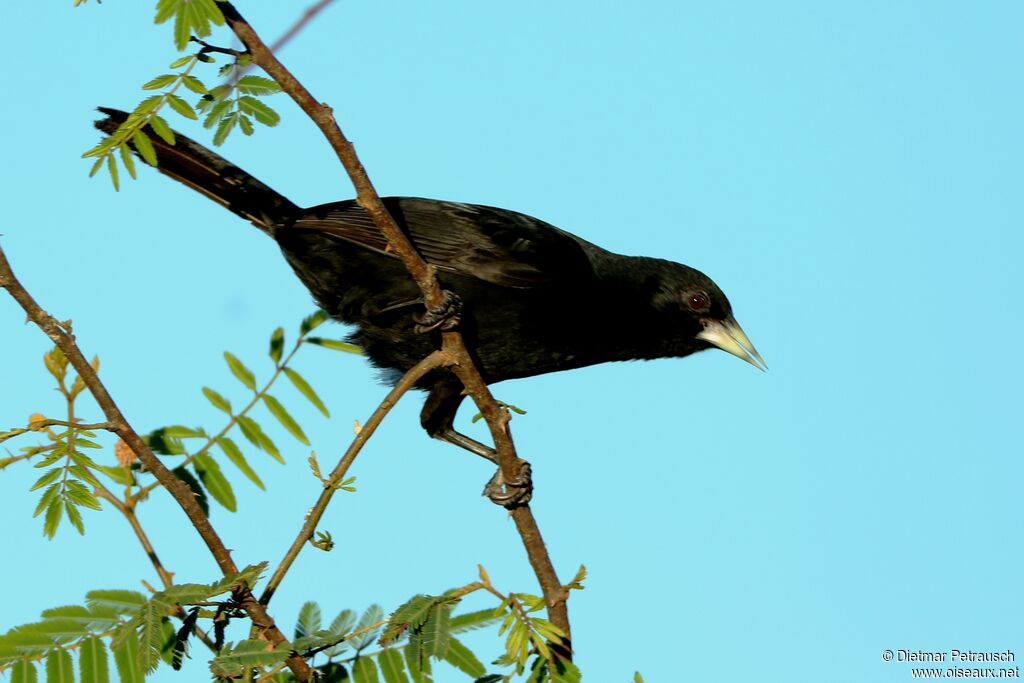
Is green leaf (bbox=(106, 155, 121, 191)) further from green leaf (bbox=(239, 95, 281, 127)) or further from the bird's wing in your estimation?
the bird's wing

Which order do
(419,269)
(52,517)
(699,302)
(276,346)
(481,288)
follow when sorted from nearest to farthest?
(52,517), (419,269), (276,346), (481,288), (699,302)

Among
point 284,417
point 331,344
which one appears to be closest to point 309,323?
point 331,344

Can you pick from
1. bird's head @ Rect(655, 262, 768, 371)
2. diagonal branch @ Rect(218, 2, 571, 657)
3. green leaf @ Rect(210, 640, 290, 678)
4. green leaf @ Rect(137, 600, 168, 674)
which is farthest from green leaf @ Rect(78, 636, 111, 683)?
bird's head @ Rect(655, 262, 768, 371)

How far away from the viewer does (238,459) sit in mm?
4367

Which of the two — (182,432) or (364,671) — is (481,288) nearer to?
(182,432)

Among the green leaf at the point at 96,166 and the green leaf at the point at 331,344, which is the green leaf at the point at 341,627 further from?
the green leaf at the point at 331,344

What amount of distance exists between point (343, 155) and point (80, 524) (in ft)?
4.77

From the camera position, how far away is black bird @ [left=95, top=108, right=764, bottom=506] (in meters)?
5.72

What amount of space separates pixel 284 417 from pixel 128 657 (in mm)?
1766

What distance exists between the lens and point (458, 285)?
5.86 meters

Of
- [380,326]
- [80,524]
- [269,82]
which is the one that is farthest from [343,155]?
[380,326]

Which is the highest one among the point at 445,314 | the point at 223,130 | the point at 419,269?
the point at 223,130

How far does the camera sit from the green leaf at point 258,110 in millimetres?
3793

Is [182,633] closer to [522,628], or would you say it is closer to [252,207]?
[522,628]
